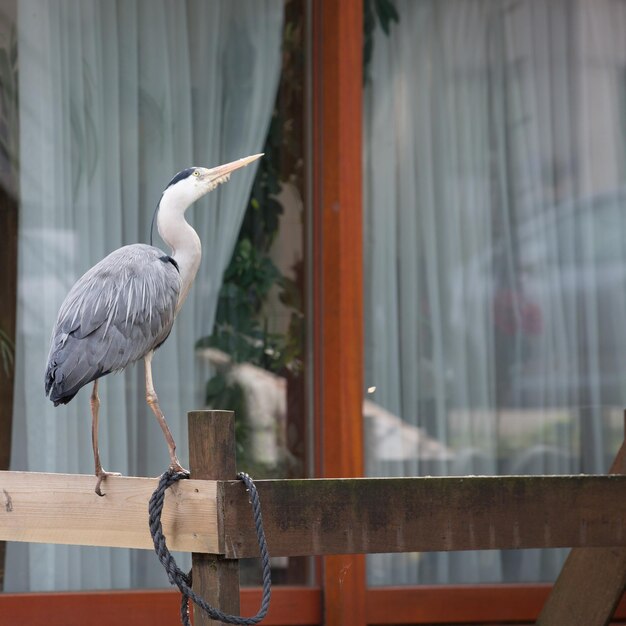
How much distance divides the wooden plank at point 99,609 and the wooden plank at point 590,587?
112 cm

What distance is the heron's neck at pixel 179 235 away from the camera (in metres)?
3.08

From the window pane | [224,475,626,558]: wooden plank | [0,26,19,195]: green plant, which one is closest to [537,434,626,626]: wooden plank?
[224,475,626,558]: wooden plank

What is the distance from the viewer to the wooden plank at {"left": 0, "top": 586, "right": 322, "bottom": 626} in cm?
418

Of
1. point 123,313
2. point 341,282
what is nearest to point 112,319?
point 123,313

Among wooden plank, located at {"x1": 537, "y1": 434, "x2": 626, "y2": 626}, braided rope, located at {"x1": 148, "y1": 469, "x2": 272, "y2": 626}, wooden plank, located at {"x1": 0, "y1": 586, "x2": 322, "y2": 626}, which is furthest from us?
wooden plank, located at {"x1": 0, "y1": 586, "x2": 322, "y2": 626}

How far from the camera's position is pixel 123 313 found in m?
2.86

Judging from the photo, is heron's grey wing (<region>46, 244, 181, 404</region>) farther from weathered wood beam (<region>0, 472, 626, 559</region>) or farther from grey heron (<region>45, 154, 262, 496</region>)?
weathered wood beam (<region>0, 472, 626, 559</region>)

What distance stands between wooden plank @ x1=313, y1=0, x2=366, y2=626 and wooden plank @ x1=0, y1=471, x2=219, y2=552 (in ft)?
5.34

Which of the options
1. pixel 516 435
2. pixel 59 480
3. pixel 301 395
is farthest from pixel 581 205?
pixel 59 480

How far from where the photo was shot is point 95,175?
14.6 ft

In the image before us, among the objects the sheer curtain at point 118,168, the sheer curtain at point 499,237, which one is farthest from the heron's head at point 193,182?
the sheer curtain at point 499,237

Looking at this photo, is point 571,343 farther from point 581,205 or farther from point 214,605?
point 214,605

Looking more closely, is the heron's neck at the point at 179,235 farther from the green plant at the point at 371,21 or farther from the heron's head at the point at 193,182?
the green plant at the point at 371,21

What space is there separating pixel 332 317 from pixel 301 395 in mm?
385
